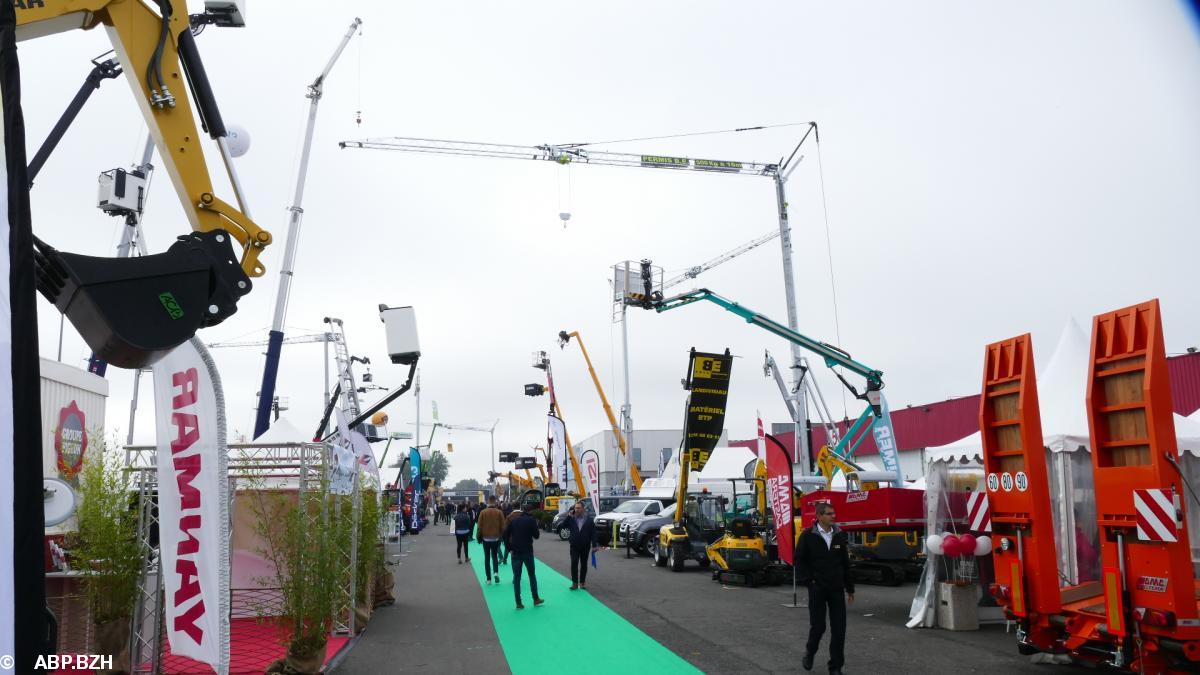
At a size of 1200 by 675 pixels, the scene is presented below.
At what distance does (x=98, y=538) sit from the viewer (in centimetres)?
807

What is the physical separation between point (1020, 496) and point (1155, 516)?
1634 millimetres

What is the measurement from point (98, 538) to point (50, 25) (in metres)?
5.04

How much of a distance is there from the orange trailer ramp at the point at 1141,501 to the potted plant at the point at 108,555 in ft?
29.9

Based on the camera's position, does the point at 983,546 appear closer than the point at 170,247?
No

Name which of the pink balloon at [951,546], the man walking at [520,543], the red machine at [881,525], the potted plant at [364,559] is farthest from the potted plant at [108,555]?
the pink balloon at [951,546]

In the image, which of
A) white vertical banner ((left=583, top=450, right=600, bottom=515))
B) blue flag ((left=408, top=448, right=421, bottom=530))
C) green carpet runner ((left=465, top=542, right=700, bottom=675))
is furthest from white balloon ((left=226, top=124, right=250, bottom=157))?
blue flag ((left=408, top=448, right=421, bottom=530))

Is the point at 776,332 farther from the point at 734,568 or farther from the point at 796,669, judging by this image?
the point at 796,669

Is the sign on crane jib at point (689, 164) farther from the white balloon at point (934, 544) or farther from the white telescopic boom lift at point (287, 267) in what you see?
the white balloon at point (934, 544)

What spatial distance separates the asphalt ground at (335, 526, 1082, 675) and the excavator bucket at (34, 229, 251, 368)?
6092mm

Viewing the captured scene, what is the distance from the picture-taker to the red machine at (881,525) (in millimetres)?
13719

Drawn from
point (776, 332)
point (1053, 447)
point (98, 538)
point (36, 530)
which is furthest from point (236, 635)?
point (776, 332)

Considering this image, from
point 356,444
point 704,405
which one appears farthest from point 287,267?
point 704,405

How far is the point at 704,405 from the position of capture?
2053cm

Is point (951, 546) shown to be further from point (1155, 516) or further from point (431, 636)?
point (431, 636)
